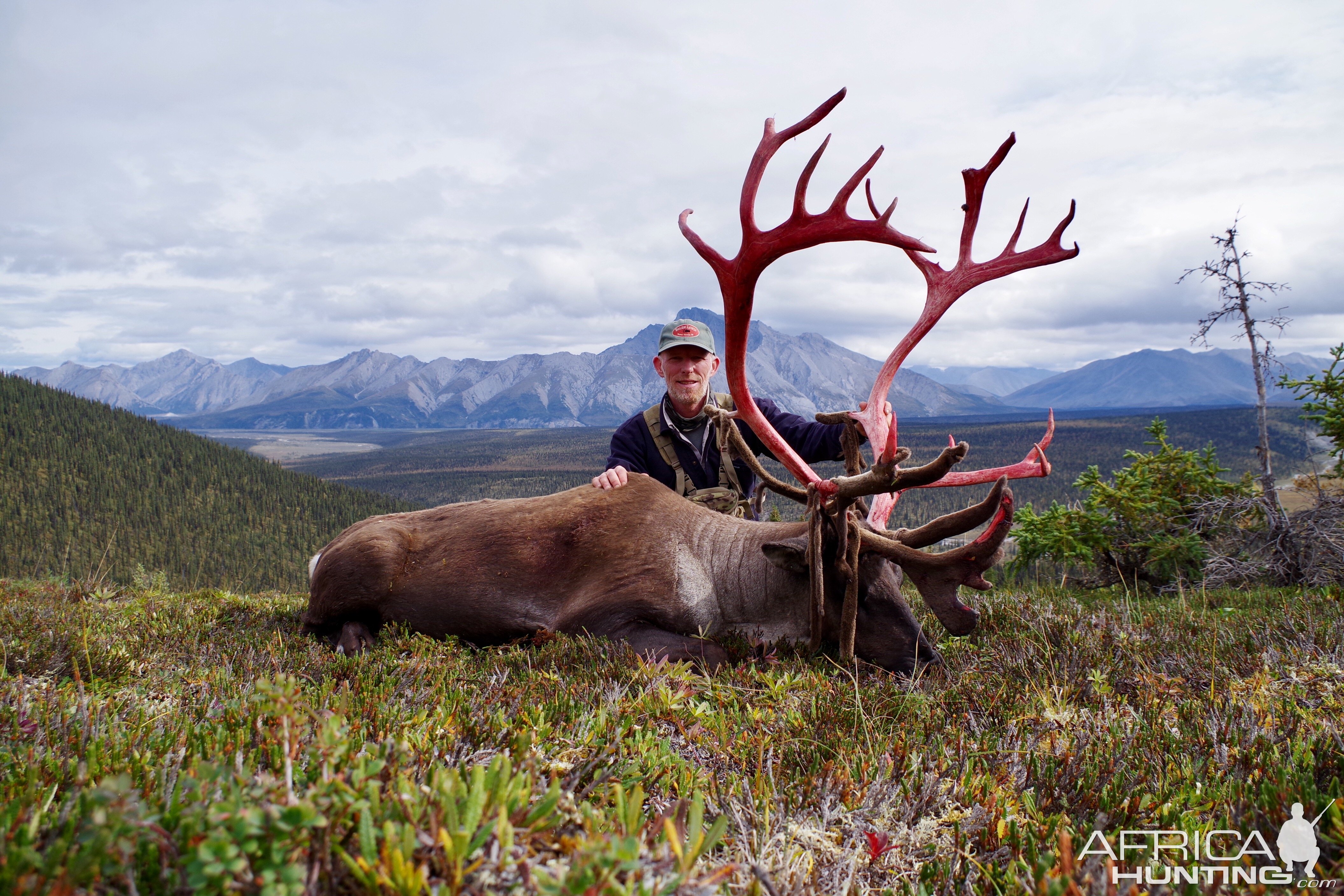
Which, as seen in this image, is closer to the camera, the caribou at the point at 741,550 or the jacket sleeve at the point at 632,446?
the caribou at the point at 741,550

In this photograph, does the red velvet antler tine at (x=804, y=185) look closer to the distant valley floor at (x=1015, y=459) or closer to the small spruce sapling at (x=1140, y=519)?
the small spruce sapling at (x=1140, y=519)

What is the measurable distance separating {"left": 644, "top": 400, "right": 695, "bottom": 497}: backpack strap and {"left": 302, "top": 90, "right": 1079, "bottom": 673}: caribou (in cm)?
102

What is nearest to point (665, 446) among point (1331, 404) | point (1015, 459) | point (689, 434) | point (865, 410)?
point (689, 434)

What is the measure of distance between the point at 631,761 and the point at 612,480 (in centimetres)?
373

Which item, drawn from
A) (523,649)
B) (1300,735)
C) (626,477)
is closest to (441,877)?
(1300,735)

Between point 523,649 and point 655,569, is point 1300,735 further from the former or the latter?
point 523,649

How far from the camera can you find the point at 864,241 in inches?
191

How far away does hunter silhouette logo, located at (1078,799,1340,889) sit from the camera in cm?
168

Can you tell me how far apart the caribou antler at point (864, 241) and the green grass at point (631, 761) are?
1222 millimetres

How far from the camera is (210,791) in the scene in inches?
60.0

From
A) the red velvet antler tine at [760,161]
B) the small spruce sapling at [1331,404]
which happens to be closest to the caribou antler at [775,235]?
the red velvet antler tine at [760,161]

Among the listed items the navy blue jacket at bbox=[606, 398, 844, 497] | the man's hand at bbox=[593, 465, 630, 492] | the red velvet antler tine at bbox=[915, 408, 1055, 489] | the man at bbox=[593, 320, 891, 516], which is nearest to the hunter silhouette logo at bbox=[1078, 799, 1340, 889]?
the red velvet antler tine at bbox=[915, 408, 1055, 489]

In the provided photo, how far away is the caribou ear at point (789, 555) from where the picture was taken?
482cm

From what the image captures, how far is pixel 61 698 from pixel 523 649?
261cm
